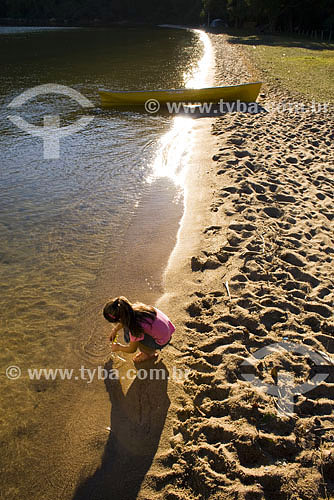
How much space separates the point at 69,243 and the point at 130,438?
188 inches

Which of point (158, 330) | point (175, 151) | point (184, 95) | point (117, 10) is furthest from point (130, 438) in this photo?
point (117, 10)

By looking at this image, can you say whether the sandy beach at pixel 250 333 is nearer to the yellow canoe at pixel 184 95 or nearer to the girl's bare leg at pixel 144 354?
the girl's bare leg at pixel 144 354

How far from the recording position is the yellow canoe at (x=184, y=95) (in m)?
16.5

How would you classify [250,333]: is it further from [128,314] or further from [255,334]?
[128,314]

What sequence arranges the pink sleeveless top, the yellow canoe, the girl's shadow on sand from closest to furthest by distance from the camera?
the girl's shadow on sand
the pink sleeveless top
the yellow canoe

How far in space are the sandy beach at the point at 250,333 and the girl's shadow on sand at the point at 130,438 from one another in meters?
0.13

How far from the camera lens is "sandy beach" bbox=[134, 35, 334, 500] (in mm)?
3525

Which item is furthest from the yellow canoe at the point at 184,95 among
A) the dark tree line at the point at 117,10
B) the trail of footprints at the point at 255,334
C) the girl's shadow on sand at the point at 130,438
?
the dark tree line at the point at 117,10

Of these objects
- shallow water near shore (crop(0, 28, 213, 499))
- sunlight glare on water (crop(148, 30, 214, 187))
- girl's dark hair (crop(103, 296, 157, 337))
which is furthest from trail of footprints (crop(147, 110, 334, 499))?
sunlight glare on water (crop(148, 30, 214, 187))

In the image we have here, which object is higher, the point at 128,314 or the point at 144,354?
the point at 128,314

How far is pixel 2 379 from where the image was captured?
500cm

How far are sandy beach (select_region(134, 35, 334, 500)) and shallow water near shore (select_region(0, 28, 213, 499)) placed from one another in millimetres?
973

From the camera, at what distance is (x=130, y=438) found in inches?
161

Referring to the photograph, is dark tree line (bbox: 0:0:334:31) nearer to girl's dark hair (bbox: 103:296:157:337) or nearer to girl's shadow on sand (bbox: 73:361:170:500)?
girl's dark hair (bbox: 103:296:157:337)
